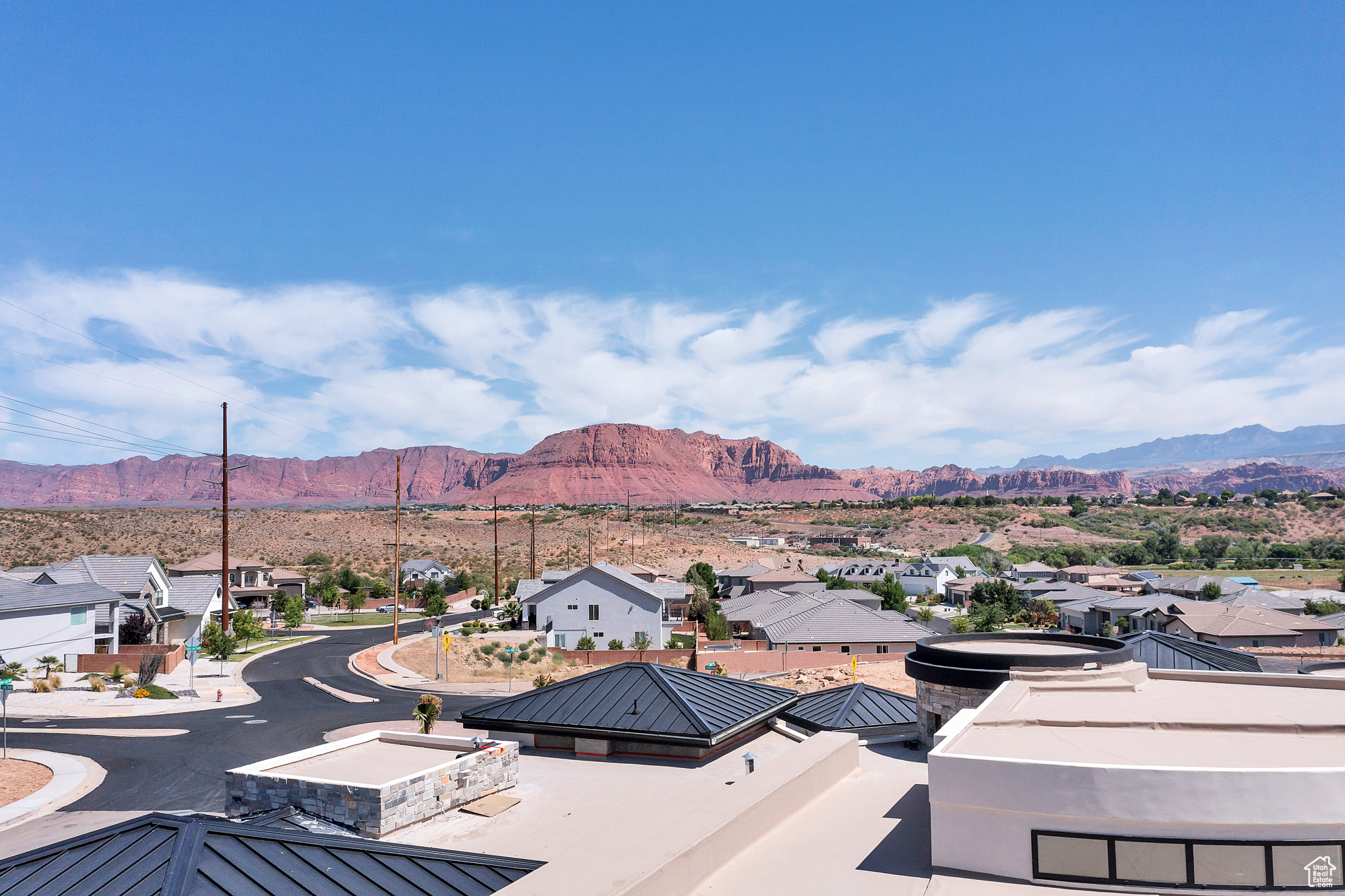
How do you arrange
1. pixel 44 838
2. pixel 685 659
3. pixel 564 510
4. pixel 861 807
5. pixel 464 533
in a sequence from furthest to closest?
pixel 564 510, pixel 464 533, pixel 685 659, pixel 44 838, pixel 861 807

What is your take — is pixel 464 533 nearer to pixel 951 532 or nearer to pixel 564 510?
pixel 564 510

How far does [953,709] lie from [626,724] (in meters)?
6.97

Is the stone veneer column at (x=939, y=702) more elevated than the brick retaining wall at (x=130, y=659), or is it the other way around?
the stone veneer column at (x=939, y=702)

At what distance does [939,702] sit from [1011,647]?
3175 mm

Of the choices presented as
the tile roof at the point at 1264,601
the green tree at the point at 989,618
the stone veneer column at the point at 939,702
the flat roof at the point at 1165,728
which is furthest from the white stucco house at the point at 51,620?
the tile roof at the point at 1264,601

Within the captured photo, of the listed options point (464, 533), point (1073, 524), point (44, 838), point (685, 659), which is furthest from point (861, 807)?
point (1073, 524)

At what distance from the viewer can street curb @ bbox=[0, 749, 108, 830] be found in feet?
68.4

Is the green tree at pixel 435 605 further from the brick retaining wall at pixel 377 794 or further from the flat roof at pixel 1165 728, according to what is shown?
the flat roof at pixel 1165 728

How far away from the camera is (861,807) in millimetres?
11602

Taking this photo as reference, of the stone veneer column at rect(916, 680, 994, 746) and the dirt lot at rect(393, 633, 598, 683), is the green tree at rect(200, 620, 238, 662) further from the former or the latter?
the stone veneer column at rect(916, 680, 994, 746)

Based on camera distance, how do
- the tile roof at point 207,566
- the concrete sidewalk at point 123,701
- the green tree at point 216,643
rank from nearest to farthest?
the concrete sidewalk at point 123,701 < the green tree at point 216,643 < the tile roof at point 207,566

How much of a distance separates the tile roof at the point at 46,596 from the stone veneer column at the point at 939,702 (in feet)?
146

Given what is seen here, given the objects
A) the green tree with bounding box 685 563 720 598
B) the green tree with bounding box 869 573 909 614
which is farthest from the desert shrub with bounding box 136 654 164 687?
the green tree with bounding box 869 573 909 614

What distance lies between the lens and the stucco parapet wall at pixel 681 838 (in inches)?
274
